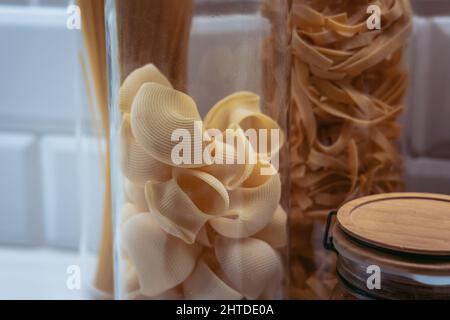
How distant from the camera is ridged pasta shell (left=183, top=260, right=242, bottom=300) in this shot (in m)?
0.38

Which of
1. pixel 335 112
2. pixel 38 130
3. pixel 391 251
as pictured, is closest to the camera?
pixel 391 251

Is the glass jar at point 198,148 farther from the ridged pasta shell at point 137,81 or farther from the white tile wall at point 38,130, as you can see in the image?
the white tile wall at point 38,130

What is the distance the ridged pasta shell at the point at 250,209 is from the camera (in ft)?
1.22

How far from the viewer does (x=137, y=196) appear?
0.38 meters

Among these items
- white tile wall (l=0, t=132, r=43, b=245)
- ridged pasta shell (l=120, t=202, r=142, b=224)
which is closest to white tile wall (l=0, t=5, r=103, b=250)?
white tile wall (l=0, t=132, r=43, b=245)

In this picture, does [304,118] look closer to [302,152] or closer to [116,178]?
[302,152]

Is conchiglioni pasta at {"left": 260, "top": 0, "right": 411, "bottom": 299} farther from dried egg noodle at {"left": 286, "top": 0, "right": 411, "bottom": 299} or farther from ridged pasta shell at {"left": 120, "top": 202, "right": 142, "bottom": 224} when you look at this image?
ridged pasta shell at {"left": 120, "top": 202, "right": 142, "bottom": 224}

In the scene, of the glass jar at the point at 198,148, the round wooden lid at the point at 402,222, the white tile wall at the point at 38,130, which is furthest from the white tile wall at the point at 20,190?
the round wooden lid at the point at 402,222

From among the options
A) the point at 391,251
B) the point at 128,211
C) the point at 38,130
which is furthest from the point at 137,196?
the point at 38,130

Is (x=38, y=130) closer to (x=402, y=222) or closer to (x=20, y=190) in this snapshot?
(x=20, y=190)

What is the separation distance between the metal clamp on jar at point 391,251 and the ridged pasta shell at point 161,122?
10 cm

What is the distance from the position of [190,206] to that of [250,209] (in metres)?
0.04

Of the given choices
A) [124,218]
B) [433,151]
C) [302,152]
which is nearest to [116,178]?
[124,218]
